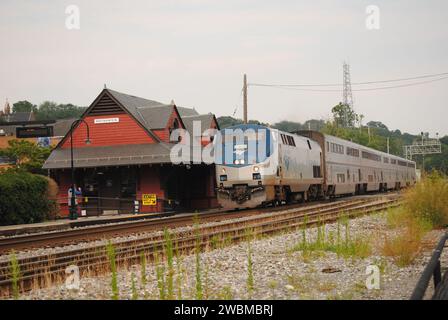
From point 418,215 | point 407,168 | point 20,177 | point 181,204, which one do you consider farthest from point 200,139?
point 407,168

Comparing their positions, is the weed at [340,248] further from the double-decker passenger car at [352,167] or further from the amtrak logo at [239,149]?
the double-decker passenger car at [352,167]

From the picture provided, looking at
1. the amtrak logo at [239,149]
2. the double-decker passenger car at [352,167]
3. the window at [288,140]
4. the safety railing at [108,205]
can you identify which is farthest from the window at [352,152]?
the amtrak logo at [239,149]

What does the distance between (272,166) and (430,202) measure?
785 centimetres

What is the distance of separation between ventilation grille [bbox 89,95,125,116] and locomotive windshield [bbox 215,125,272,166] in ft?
42.8

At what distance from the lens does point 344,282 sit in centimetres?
868

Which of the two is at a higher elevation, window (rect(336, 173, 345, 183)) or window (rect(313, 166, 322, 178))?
window (rect(313, 166, 322, 178))

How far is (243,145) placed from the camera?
23.1 meters

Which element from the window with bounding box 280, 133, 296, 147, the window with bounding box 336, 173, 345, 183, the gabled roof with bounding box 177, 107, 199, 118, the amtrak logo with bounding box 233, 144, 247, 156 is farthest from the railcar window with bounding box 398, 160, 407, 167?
the amtrak logo with bounding box 233, 144, 247, 156

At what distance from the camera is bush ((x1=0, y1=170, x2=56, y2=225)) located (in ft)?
79.0

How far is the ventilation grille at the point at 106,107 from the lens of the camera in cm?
3477

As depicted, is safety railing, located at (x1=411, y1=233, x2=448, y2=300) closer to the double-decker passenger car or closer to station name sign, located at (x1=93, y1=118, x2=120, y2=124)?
the double-decker passenger car

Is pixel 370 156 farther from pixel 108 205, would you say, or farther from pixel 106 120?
pixel 108 205
